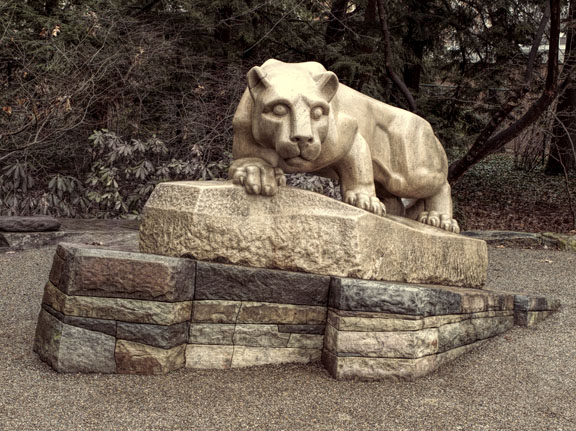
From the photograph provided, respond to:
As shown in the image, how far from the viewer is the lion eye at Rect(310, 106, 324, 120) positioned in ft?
10.2

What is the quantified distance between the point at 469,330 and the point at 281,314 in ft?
4.36

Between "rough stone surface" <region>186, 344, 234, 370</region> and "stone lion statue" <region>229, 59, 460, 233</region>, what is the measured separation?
2.89ft

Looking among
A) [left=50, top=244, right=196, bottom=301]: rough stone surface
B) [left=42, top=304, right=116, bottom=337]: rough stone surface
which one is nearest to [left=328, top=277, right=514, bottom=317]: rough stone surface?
[left=50, top=244, right=196, bottom=301]: rough stone surface

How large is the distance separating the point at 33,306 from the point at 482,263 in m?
3.43

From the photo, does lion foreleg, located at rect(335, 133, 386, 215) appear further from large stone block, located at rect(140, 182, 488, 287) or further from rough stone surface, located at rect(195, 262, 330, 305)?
rough stone surface, located at rect(195, 262, 330, 305)

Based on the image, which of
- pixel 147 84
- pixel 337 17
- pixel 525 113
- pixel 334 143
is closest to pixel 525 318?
pixel 334 143

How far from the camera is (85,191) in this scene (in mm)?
8367

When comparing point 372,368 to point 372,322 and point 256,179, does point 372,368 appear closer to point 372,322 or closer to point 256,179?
point 372,322

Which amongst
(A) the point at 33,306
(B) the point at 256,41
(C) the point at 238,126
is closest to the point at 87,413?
(C) the point at 238,126

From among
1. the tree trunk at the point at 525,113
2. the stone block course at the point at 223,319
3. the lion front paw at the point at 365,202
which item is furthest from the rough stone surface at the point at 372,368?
the tree trunk at the point at 525,113

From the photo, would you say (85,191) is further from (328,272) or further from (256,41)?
(328,272)

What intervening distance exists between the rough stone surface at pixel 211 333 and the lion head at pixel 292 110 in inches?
38.1

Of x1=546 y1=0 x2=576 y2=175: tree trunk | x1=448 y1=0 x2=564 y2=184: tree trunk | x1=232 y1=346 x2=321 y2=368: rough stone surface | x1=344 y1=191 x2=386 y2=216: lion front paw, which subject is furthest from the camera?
x1=546 y1=0 x2=576 y2=175: tree trunk

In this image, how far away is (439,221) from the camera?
4090mm
